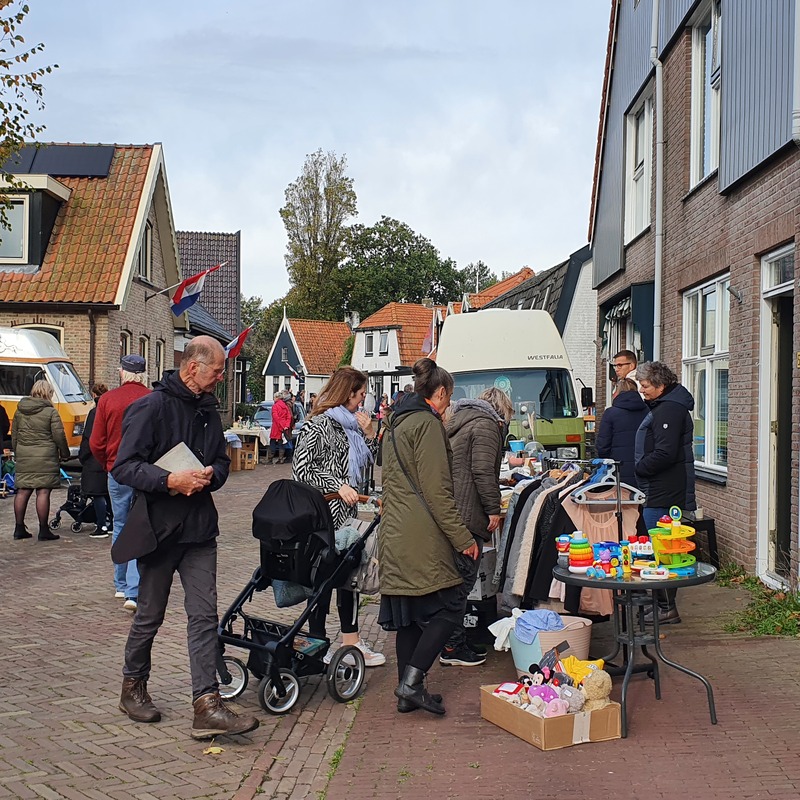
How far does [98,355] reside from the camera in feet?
78.0

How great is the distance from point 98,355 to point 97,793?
20.0 m

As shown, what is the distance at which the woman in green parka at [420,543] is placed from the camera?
574cm

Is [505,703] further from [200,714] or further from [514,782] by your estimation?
[200,714]

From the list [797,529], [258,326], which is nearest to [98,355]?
[797,529]

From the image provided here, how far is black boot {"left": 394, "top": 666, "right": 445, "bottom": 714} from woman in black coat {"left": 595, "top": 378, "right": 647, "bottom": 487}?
155 inches

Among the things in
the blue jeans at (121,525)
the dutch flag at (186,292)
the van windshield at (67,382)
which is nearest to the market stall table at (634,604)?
the blue jeans at (121,525)

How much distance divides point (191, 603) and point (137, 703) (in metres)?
0.69

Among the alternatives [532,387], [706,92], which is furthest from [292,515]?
[532,387]

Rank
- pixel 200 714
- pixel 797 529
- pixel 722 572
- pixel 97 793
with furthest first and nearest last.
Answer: pixel 722 572 → pixel 797 529 → pixel 200 714 → pixel 97 793

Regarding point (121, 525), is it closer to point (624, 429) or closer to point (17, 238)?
point (624, 429)

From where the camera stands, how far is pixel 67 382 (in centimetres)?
2081

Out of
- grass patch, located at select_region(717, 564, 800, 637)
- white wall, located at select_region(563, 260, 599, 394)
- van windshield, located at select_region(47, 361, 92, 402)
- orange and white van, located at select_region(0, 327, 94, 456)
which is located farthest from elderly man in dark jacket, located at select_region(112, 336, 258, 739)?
white wall, located at select_region(563, 260, 599, 394)

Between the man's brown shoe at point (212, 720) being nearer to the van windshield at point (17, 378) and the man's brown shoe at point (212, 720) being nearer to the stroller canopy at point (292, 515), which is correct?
the stroller canopy at point (292, 515)

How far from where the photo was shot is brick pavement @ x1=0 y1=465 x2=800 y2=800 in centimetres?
478
